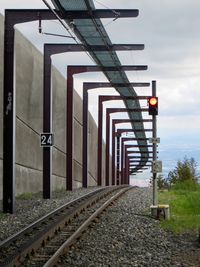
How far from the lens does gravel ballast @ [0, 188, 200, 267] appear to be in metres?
10.7

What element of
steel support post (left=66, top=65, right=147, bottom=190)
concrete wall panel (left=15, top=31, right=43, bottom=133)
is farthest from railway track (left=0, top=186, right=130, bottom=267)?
steel support post (left=66, top=65, right=147, bottom=190)

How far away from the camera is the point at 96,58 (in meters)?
31.6

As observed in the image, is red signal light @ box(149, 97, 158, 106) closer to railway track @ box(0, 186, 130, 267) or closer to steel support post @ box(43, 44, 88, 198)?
railway track @ box(0, 186, 130, 267)

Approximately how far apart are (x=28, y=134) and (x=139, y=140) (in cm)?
4916

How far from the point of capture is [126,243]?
42.2 feet

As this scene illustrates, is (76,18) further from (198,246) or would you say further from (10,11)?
(198,246)

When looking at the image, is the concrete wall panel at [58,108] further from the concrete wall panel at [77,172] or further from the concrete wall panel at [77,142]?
the concrete wall panel at [77,172]

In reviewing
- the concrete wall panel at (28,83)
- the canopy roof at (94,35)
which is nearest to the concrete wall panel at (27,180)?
the concrete wall panel at (28,83)

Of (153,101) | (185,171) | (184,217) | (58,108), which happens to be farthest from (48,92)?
(185,171)

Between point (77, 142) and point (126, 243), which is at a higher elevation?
point (77, 142)

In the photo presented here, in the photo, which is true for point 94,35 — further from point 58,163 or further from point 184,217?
point 58,163

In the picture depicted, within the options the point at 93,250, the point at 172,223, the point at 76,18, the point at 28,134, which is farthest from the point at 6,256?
the point at 28,134

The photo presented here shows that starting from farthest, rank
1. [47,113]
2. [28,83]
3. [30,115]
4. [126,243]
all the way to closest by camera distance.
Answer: [30,115]
[28,83]
[47,113]
[126,243]

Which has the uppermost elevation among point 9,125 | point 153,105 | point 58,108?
point 58,108
